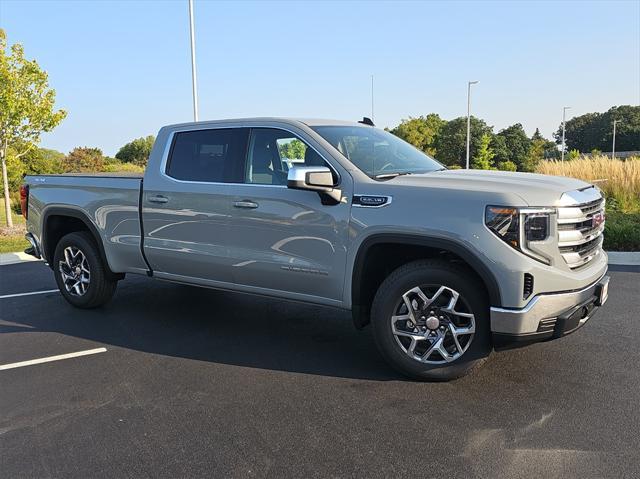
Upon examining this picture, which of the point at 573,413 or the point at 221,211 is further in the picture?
the point at 221,211

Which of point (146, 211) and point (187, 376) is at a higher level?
point (146, 211)

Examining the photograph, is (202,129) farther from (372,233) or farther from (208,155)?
(372,233)

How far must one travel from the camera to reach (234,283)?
482cm

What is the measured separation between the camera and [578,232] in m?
3.70

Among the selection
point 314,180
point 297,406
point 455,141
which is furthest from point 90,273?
point 455,141

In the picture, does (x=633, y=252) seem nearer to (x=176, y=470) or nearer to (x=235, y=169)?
(x=235, y=169)

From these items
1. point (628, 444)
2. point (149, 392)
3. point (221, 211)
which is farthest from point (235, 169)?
point (628, 444)

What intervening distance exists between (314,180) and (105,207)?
106 inches

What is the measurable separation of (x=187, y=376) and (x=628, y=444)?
289 centimetres

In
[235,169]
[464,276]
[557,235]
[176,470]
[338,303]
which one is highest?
[235,169]

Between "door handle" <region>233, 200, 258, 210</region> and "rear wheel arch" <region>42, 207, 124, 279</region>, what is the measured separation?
1989 millimetres

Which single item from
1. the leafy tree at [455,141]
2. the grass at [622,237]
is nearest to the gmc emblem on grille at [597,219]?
the grass at [622,237]

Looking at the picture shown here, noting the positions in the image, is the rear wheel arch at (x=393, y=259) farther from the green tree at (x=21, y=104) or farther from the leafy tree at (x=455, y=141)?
the leafy tree at (x=455, y=141)

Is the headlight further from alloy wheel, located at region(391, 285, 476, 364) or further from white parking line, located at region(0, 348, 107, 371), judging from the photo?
white parking line, located at region(0, 348, 107, 371)
